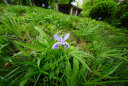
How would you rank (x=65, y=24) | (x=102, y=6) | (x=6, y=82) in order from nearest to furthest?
(x=6, y=82)
(x=65, y=24)
(x=102, y=6)

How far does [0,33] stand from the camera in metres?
1.13

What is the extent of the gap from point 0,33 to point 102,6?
911 cm

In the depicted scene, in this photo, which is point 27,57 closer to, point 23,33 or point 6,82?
point 6,82

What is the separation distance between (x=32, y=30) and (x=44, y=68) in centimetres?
107

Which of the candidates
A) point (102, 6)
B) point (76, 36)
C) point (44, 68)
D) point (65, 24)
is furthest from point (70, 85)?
point (102, 6)

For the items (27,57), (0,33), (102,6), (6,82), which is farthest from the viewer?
(102,6)

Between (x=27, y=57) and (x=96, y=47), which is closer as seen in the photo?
(x=27, y=57)

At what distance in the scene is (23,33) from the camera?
1341mm

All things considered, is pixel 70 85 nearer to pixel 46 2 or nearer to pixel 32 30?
pixel 32 30

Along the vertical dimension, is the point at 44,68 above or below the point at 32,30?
below

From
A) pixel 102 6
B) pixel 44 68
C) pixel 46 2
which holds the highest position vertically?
pixel 46 2

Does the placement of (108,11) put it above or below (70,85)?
above

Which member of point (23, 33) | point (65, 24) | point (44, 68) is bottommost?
point (44, 68)

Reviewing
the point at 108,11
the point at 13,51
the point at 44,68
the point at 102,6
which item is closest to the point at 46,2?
the point at 102,6
